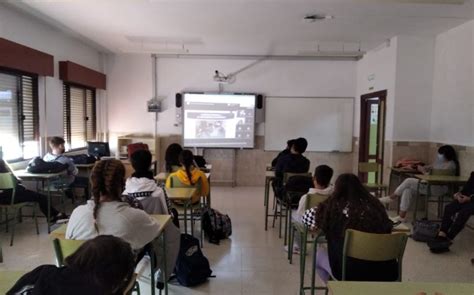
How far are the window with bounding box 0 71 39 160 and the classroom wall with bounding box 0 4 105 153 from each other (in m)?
0.14

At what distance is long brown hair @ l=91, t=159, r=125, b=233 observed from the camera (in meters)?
2.09

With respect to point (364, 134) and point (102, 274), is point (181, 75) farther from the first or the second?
point (102, 274)

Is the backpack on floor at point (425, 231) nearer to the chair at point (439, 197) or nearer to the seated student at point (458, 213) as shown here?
the seated student at point (458, 213)

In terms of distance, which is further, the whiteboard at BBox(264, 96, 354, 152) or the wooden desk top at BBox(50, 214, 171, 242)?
the whiteboard at BBox(264, 96, 354, 152)

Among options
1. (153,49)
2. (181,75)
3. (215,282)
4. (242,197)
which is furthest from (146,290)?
(181,75)

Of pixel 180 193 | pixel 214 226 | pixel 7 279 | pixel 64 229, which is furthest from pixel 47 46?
pixel 7 279

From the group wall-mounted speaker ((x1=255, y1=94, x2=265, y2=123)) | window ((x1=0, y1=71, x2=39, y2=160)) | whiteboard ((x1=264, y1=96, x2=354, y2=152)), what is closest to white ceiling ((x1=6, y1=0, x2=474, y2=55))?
window ((x1=0, y1=71, x2=39, y2=160))

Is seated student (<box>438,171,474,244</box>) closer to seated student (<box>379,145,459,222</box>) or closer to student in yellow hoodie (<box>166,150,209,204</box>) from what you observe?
seated student (<box>379,145,459,222</box>)

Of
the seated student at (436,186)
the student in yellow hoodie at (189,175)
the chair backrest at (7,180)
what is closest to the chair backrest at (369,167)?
the seated student at (436,186)

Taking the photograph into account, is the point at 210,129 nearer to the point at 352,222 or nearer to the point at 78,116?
the point at 78,116

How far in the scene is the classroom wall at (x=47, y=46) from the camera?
15.9ft

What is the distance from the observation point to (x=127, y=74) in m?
8.03

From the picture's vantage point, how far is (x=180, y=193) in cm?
357

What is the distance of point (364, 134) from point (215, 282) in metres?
5.39
